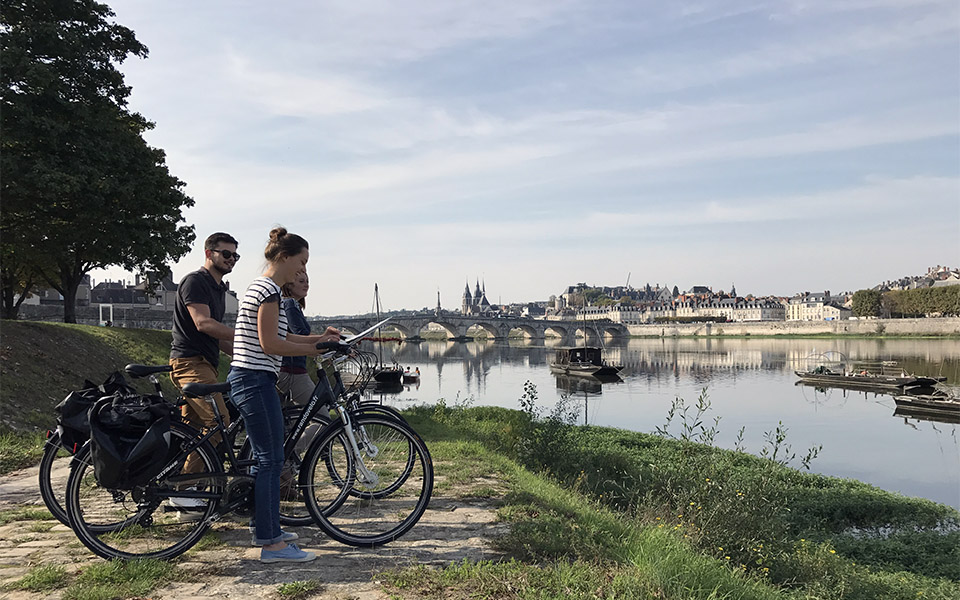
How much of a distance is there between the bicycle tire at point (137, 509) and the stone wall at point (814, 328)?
103m

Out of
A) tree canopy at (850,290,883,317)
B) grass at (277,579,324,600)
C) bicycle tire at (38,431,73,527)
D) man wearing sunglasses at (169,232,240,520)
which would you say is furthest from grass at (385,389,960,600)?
tree canopy at (850,290,883,317)

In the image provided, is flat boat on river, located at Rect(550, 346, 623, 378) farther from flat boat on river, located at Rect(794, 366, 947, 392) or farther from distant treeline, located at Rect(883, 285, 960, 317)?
distant treeline, located at Rect(883, 285, 960, 317)

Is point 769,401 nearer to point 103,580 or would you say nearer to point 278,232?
point 278,232

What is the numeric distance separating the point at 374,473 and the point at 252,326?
137 centimetres

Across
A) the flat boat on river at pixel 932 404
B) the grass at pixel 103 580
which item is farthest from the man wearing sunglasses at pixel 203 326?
the flat boat on river at pixel 932 404

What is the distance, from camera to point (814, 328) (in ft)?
363

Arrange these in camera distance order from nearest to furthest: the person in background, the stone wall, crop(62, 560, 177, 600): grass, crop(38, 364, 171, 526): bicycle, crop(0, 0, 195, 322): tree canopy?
crop(62, 560, 177, 600): grass, crop(38, 364, 171, 526): bicycle, the person in background, crop(0, 0, 195, 322): tree canopy, the stone wall

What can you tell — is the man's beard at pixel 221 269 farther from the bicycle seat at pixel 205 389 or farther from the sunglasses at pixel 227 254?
the bicycle seat at pixel 205 389

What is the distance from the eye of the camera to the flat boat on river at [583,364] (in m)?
50.4

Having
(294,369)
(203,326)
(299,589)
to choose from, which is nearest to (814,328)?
(294,369)

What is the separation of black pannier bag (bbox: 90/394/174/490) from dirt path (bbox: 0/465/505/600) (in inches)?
24.1

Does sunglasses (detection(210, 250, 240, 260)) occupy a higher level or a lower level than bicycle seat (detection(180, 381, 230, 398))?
higher

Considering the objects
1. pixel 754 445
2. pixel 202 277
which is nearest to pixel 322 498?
pixel 202 277

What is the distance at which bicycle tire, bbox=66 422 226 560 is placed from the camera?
408 centimetres
